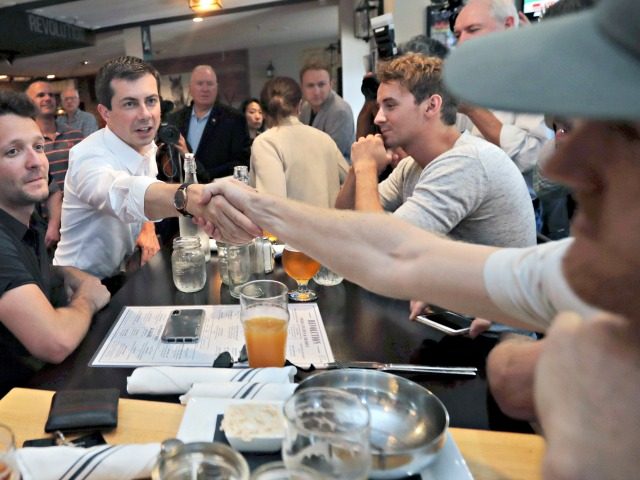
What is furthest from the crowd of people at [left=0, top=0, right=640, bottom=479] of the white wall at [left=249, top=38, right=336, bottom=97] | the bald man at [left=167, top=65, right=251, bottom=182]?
the white wall at [left=249, top=38, right=336, bottom=97]

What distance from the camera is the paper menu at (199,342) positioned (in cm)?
111

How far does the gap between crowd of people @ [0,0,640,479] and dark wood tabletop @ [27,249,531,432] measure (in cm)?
6

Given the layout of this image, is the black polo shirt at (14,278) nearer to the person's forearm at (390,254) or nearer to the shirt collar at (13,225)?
the shirt collar at (13,225)

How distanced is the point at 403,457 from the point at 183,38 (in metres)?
8.94

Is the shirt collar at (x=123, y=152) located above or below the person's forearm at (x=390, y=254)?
above

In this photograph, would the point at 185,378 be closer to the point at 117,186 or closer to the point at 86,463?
the point at 86,463

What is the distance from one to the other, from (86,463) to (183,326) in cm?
57

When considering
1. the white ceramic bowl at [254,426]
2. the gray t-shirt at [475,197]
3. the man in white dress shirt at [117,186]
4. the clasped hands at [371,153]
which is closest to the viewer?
the white ceramic bowl at [254,426]

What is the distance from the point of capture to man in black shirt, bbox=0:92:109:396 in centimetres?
123

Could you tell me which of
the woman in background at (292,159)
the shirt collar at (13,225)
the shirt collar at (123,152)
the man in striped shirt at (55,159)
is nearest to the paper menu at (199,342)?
the shirt collar at (13,225)

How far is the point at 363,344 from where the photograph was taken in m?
1.18

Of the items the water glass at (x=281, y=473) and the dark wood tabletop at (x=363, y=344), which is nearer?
the water glass at (x=281, y=473)

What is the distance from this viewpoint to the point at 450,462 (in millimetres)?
739

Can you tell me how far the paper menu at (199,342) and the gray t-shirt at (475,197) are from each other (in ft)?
1.85
